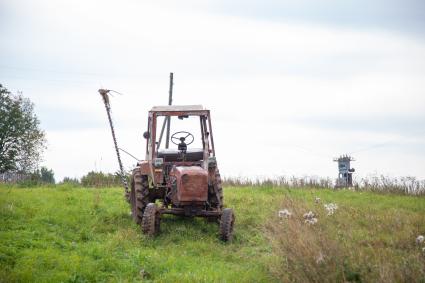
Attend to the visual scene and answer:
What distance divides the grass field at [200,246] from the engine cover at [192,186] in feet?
2.45

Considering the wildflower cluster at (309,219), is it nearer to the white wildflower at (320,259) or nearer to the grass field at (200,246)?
the grass field at (200,246)

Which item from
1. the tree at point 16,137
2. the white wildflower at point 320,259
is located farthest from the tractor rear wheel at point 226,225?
the tree at point 16,137

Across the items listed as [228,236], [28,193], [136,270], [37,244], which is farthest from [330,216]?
[28,193]

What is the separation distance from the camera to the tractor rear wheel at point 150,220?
10352 mm

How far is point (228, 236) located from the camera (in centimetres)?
1038

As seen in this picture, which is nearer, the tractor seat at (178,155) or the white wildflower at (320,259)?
the white wildflower at (320,259)

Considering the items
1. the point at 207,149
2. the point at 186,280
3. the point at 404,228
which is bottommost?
the point at 186,280

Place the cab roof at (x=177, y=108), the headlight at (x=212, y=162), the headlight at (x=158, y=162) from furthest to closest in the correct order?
the cab roof at (x=177, y=108), the headlight at (x=212, y=162), the headlight at (x=158, y=162)

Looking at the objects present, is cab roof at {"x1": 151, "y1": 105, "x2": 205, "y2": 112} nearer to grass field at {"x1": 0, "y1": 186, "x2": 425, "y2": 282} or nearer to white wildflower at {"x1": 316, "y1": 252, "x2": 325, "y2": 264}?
grass field at {"x1": 0, "y1": 186, "x2": 425, "y2": 282}

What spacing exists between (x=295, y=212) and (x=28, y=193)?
7631 millimetres

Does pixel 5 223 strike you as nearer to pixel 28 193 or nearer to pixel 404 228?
pixel 28 193

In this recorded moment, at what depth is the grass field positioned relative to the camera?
21.7 ft

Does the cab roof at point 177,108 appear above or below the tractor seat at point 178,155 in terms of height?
above

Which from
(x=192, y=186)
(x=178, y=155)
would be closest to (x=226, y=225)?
(x=192, y=186)
